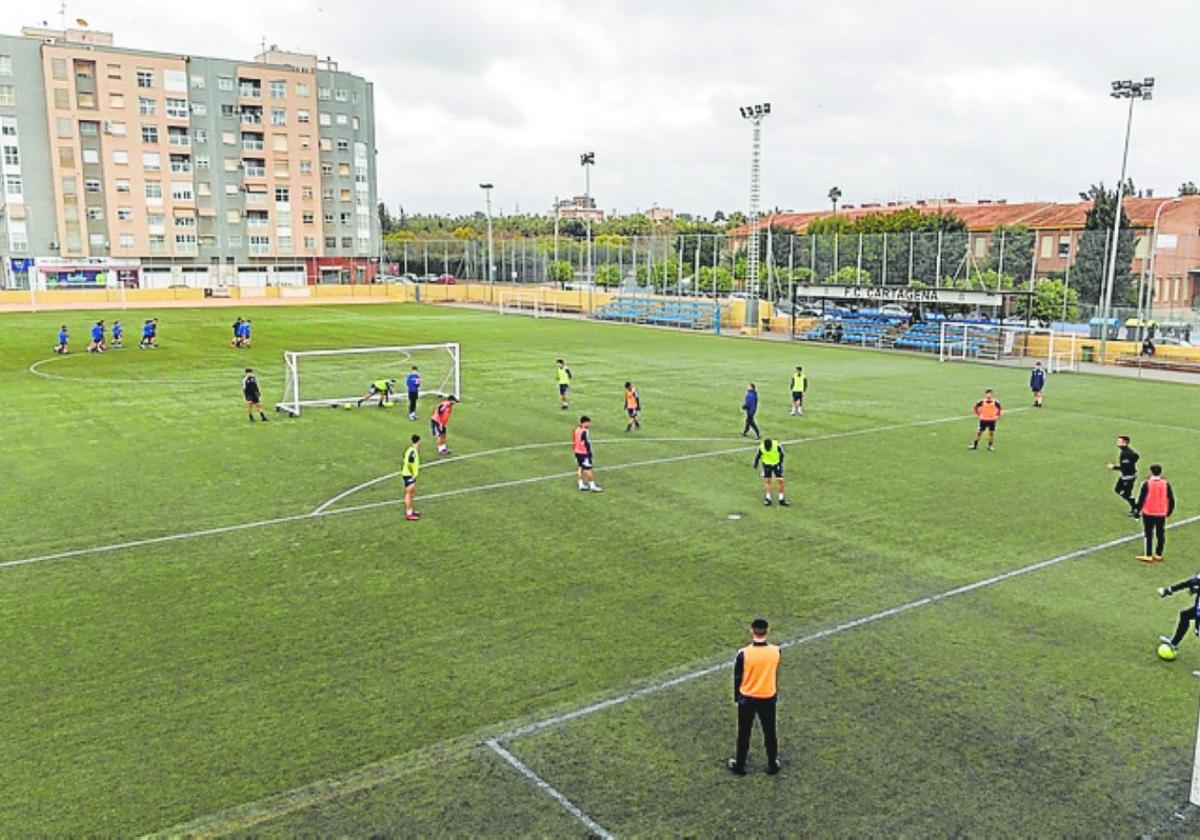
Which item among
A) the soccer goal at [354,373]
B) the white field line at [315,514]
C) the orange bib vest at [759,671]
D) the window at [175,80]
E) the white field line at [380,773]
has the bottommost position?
the white field line at [380,773]

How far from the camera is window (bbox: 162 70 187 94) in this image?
96.9m

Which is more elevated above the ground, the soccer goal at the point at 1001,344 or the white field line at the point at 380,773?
the soccer goal at the point at 1001,344

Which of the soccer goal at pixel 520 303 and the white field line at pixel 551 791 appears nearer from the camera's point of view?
the white field line at pixel 551 791

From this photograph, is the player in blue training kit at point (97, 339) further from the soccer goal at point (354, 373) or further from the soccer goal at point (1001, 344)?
the soccer goal at point (1001, 344)

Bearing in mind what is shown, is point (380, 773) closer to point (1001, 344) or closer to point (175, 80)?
point (1001, 344)

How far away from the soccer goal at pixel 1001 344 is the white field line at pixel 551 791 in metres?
42.6

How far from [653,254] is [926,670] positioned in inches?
2828

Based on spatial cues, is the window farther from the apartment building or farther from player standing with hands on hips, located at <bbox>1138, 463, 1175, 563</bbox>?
player standing with hands on hips, located at <bbox>1138, 463, 1175, 563</bbox>

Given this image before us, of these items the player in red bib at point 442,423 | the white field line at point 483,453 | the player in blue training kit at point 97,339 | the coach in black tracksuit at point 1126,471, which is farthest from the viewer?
the player in blue training kit at point 97,339

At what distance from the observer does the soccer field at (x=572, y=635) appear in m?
9.09

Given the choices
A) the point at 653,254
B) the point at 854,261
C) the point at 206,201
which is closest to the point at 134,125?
the point at 206,201

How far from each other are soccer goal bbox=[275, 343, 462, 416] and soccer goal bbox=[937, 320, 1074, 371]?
2521cm

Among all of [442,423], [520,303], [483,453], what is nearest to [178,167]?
[520,303]

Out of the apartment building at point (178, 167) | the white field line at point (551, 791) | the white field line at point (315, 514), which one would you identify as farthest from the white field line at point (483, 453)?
the apartment building at point (178, 167)
